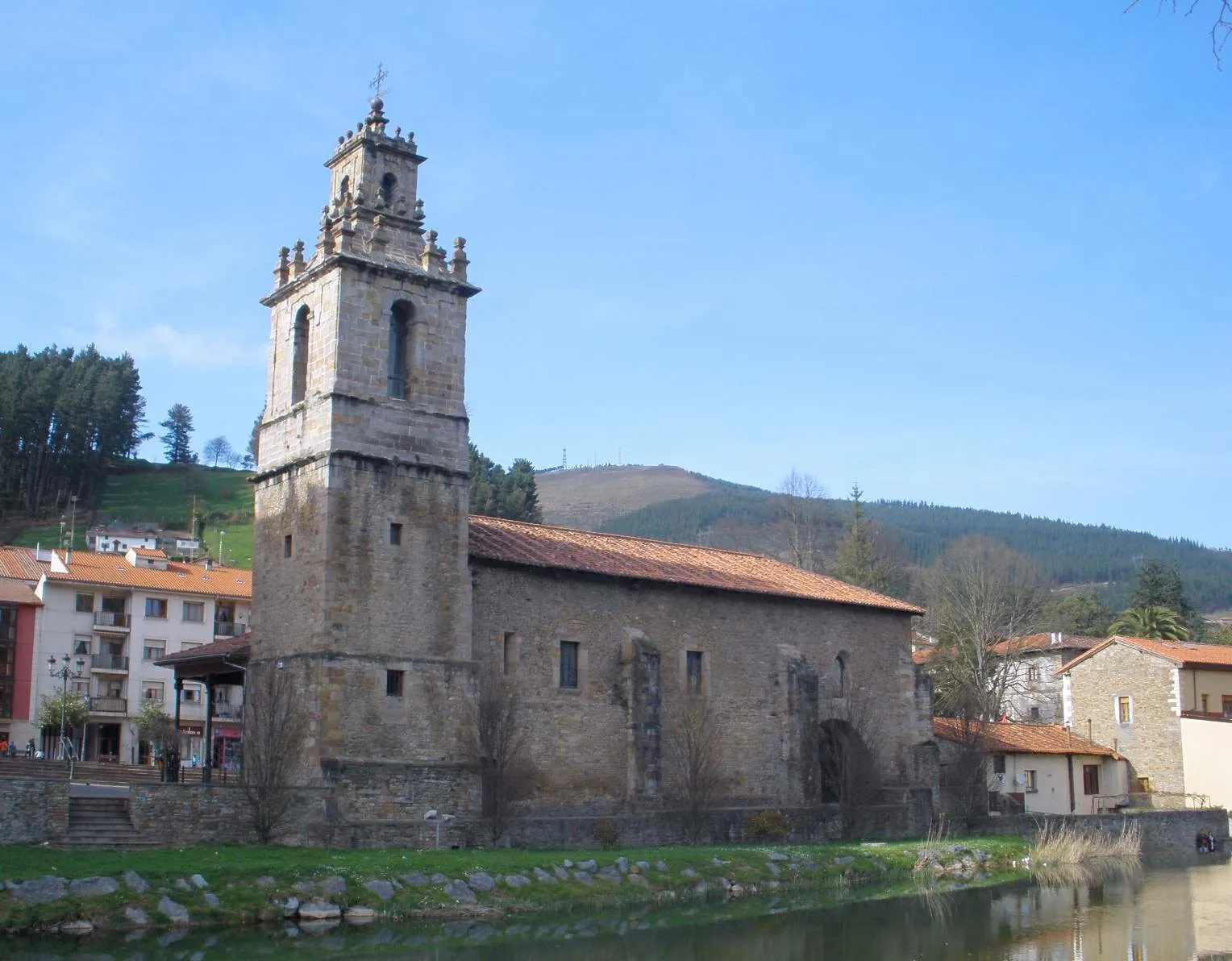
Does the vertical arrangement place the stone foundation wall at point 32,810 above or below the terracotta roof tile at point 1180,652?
below

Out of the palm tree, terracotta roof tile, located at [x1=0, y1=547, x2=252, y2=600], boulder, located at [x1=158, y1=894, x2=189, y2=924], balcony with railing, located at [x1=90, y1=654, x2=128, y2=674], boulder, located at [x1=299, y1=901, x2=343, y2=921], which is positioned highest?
terracotta roof tile, located at [x1=0, y1=547, x2=252, y2=600]

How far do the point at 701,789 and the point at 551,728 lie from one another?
4.73 m

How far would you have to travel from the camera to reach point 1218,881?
36.6 meters

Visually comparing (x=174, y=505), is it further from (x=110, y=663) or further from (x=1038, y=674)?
(x=1038, y=674)

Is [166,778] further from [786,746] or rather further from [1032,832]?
[1032,832]

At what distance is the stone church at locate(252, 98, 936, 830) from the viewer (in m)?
32.0

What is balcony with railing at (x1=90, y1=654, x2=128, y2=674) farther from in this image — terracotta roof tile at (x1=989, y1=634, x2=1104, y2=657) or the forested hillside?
the forested hillside

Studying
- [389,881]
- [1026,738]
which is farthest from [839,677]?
[389,881]

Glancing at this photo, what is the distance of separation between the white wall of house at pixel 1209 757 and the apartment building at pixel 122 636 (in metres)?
43.2

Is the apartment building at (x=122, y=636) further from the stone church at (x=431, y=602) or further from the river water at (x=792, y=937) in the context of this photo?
the river water at (x=792, y=937)

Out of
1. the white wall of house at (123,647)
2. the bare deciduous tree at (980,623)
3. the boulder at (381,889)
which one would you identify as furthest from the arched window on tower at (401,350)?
the white wall of house at (123,647)

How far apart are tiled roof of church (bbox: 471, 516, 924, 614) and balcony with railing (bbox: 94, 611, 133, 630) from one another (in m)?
34.3

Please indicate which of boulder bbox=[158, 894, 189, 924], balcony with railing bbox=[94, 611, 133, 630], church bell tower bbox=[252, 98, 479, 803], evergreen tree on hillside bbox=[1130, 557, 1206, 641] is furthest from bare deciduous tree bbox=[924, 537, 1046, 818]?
balcony with railing bbox=[94, 611, 133, 630]

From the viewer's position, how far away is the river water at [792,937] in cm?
2232
